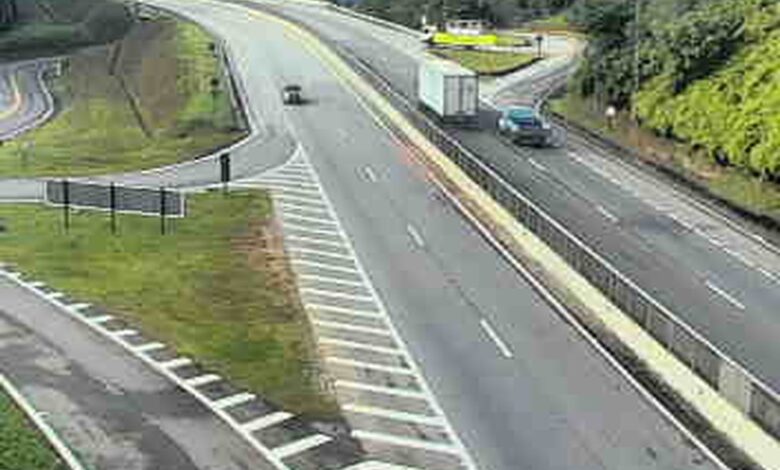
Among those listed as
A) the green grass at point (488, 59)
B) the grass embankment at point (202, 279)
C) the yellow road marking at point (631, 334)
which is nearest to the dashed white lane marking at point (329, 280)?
the grass embankment at point (202, 279)

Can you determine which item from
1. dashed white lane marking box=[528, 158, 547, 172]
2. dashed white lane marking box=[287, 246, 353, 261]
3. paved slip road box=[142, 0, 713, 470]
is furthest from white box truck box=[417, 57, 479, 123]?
dashed white lane marking box=[287, 246, 353, 261]

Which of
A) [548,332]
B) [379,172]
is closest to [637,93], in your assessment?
[379,172]

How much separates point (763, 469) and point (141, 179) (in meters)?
40.8

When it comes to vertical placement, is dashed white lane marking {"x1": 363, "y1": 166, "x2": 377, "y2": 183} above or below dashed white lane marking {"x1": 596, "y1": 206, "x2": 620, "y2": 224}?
below

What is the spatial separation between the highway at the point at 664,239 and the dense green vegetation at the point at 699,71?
3520 mm

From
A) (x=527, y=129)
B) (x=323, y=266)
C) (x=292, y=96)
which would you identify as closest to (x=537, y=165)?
(x=527, y=129)

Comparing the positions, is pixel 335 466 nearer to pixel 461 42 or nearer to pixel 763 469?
pixel 763 469

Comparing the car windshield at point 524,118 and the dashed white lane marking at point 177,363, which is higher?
the car windshield at point 524,118

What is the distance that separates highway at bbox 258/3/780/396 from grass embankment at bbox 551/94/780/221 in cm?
139

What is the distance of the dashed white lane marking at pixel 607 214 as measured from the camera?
55469 mm

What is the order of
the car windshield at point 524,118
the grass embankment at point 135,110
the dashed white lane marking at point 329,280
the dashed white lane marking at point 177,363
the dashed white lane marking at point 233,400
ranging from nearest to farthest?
the dashed white lane marking at point 233,400, the dashed white lane marking at point 177,363, the dashed white lane marking at point 329,280, the grass embankment at point 135,110, the car windshield at point 524,118

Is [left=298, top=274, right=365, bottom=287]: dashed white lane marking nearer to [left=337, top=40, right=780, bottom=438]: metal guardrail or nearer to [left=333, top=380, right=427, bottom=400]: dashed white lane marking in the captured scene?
[left=337, top=40, right=780, bottom=438]: metal guardrail

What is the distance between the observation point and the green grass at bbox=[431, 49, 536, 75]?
102 metres

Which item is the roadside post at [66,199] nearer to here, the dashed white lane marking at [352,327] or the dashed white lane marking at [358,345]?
the dashed white lane marking at [352,327]
